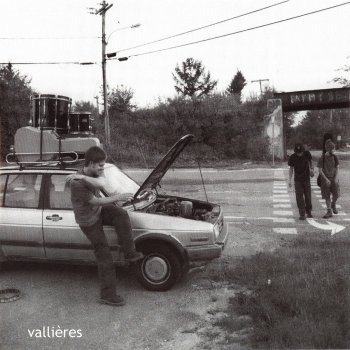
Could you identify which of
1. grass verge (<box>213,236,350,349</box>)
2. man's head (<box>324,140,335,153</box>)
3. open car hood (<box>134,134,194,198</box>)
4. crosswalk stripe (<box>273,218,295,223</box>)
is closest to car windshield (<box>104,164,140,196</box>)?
open car hood (<box>134,134,194,198</box>)

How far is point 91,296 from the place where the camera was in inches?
213

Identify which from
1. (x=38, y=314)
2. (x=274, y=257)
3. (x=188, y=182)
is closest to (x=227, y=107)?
(x=188, y=182)

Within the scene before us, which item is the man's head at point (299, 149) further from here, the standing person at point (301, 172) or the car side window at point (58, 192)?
the car side window at point (58, 192)

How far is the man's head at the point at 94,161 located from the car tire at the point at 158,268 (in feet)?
3.60

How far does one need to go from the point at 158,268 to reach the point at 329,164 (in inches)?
239

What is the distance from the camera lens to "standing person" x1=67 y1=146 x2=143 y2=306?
16.1 ft

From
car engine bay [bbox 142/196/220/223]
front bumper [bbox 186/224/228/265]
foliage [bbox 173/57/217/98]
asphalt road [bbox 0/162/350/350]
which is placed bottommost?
asphalt road [bbox 0/162/350/350]

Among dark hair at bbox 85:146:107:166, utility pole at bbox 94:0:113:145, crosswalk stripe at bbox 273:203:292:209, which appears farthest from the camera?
utility pole at bbox 94:0:113:145

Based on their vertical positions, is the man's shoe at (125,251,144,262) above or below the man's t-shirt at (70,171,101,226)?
below

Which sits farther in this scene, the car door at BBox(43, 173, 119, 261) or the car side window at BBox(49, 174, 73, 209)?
the car side window at BBox(49, 174, 73, 209)

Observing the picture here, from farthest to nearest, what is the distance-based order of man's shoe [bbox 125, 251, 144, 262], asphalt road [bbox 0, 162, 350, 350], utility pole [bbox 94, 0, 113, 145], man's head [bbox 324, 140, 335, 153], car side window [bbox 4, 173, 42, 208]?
1. utility pole [bbox 94, 0, 113, 145]
2. man's head [bbox 324, 140, 335, 153]
3. car side window [bbox 4, 173, 42, 208]
4. man's shoe [bbox 125, 251, 144, 262]
5. asphalt road [bbox 0, 162, 350, 350]

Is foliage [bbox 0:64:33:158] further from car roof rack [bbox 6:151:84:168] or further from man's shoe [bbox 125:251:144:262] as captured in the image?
man's shoe [bbox 125:251:144:262]

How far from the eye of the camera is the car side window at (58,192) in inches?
225

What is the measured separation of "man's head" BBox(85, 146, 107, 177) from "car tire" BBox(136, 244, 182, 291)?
3.60 ft
